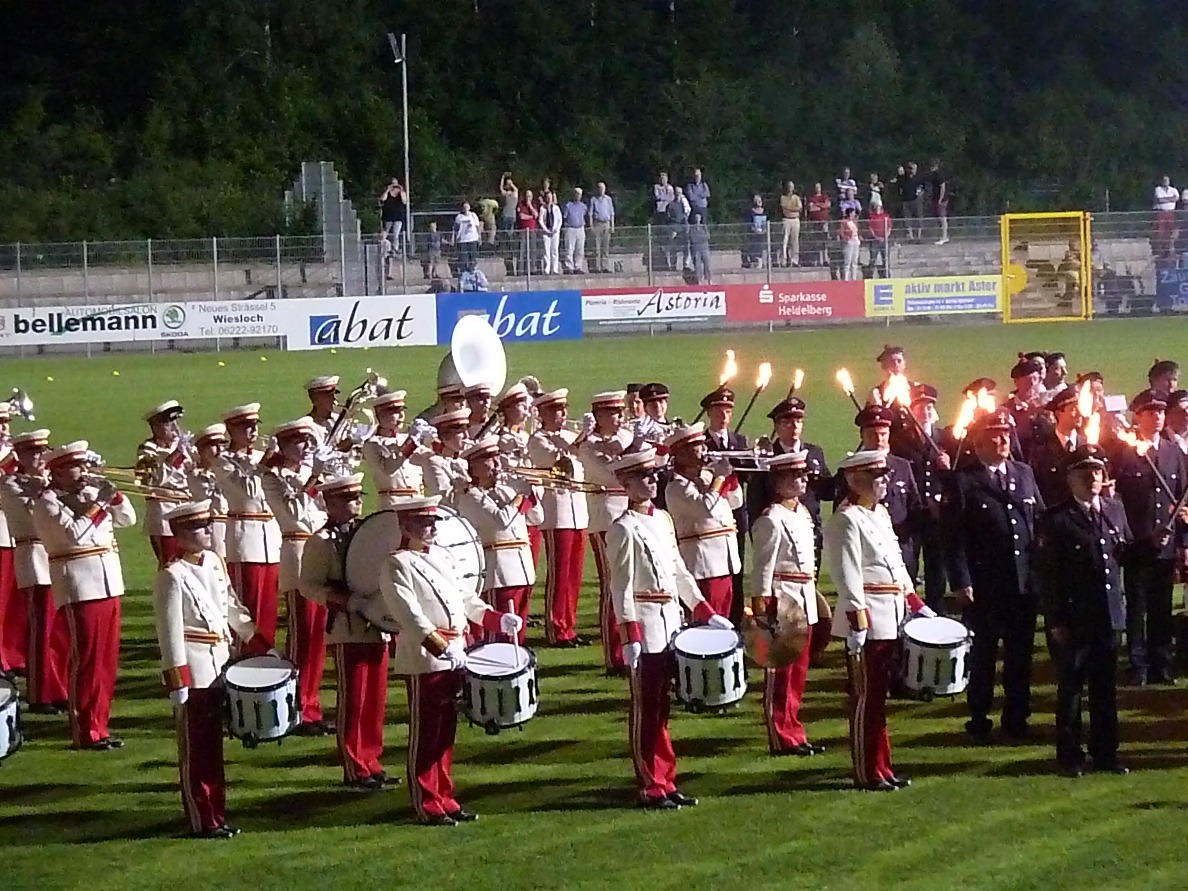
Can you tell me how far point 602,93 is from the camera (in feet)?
160

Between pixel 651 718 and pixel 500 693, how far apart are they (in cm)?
84

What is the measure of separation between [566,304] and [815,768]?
21434 millimetres

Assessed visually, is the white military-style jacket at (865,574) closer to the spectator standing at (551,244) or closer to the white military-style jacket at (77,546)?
the white military-style jacket at (77,546)

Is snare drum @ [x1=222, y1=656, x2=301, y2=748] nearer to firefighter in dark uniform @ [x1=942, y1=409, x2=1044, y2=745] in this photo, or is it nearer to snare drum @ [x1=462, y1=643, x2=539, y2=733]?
snare drum @ [x1=462, y1=643, x2=539, y2=733]

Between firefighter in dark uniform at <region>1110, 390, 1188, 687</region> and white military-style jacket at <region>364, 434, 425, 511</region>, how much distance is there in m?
4.27

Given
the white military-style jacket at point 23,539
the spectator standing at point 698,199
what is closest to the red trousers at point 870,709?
the white military-style jacket at point 23,539

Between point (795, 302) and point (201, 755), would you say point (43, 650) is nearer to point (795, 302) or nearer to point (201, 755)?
point (201, 755)

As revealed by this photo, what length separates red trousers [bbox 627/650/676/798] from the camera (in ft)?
30.2

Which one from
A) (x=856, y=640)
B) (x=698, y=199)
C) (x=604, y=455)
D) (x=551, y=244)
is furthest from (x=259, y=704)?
(x=698, y=199)

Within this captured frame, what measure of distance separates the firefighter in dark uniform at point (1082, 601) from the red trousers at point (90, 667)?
482cm

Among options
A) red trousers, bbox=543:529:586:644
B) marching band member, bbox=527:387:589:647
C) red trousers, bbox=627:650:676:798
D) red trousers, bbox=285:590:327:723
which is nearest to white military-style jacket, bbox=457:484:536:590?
red trousers, bbox=285:590:327:723

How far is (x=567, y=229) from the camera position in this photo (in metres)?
32.9

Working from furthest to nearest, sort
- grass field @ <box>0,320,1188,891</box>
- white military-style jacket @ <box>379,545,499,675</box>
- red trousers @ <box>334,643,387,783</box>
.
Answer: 1. red trousers @ <box>334,643,387,783</box>
2. white military-style jacket @ <box>379,545,499,675</box>
3. grass field @ <box>0,320,1188,891</box>

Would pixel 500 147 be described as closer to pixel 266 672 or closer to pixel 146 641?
pixel 146 641
